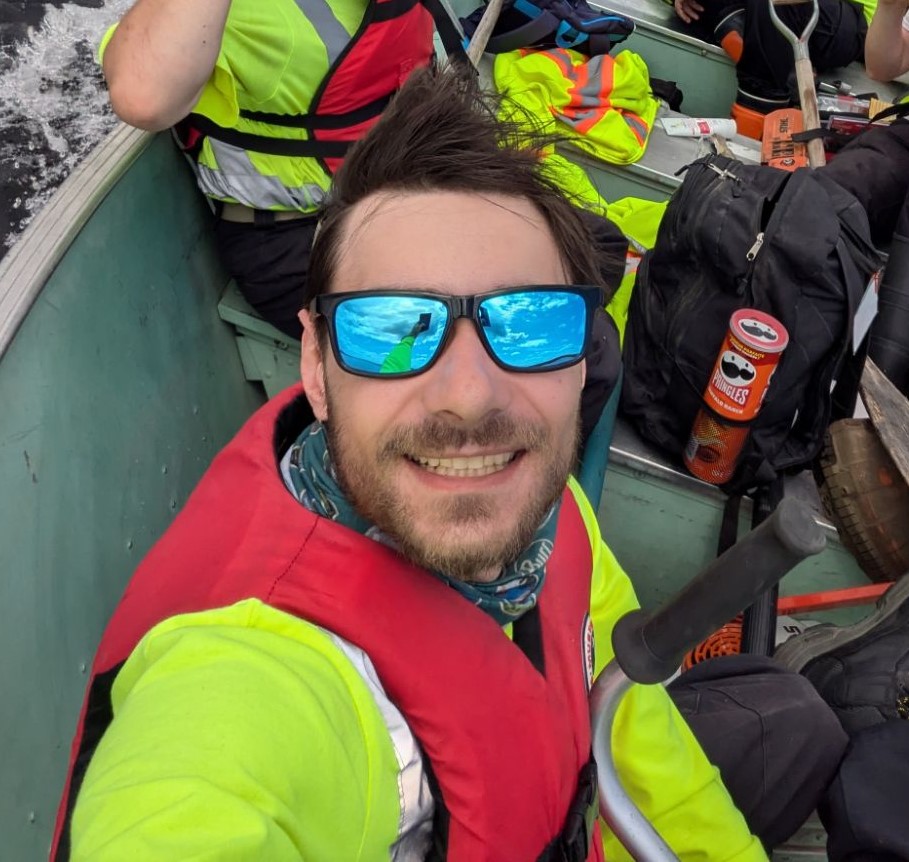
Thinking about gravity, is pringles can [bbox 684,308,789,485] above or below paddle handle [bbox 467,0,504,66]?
below

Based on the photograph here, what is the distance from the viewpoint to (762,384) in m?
1.58

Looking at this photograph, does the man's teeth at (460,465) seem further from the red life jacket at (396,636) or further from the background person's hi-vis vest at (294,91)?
the background person's hi-vis vest at (294,91)

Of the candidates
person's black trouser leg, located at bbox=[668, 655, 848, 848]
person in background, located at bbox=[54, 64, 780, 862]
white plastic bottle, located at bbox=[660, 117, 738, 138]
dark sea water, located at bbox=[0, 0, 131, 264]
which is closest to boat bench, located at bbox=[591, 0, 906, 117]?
white plastic bottle, located at bbox=[660, 117, 738, 138]

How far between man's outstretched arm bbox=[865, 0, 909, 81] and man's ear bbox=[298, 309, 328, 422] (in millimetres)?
2360

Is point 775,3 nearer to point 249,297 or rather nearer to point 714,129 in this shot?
point 714,129

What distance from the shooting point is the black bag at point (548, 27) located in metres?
2.92

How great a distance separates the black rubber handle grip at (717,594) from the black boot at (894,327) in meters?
1.79

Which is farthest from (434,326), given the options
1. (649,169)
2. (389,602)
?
(649,169)

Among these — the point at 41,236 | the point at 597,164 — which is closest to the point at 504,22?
the point at 597,164

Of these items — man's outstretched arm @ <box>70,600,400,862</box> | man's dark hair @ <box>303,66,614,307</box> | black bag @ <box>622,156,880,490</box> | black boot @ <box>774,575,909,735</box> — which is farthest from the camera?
black bag @ <box>622,156,880,490</box>

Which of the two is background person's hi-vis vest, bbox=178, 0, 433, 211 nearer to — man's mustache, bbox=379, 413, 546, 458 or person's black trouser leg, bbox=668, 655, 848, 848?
man's mustache, bbox=379, 413, 546, 458

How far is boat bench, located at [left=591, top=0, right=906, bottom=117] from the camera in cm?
339

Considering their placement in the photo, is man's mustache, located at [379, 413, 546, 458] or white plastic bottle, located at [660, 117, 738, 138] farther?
white plastic bottle, located at [660, 117, 738, 138]

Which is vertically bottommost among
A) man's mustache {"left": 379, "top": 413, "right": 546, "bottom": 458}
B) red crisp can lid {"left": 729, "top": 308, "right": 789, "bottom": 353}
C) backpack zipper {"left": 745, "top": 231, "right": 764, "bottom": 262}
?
red crisp can lid {"left": 729, "top": 308, "right": 789, "bottom": 353}
